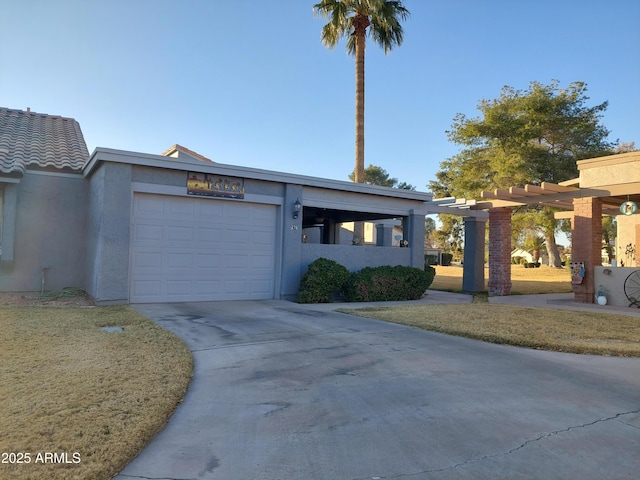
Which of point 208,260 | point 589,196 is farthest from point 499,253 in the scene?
point 208,260

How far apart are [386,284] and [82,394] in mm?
10010

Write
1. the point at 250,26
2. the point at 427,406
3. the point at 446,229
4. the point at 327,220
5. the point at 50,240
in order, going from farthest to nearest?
1. the point at 446,229
2. the point at 327,220
3. the point at 250,26
4. the point at 50,240
5. the point at 427,406

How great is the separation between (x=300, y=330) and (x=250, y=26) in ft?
34.9

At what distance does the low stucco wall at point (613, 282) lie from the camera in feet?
41.3

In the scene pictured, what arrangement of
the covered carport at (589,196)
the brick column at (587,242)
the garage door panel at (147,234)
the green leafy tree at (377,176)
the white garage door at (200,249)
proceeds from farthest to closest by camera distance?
the green leafy tree at (377,176)
the brick column at (587,242)
the covered carport at (589,196)
the white garage door at (200,249)
the garage door panel at (147,234)

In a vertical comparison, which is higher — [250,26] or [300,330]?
[250,26]

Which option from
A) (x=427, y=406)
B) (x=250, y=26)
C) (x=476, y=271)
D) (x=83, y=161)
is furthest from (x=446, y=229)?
(x=427, y=406)

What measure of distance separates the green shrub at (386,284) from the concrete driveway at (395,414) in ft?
19.1

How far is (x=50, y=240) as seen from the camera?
1141 cm

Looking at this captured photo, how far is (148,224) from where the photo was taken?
34.6 ft

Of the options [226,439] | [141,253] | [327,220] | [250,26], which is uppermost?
[250,26]

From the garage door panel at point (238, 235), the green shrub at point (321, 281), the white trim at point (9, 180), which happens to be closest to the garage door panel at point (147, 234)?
the garage door panel at point (238, 235)

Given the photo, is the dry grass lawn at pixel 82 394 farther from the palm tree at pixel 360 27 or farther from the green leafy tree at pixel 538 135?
the green leafy tree at pixel 538 135

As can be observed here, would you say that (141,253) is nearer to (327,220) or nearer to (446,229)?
(327,220)
